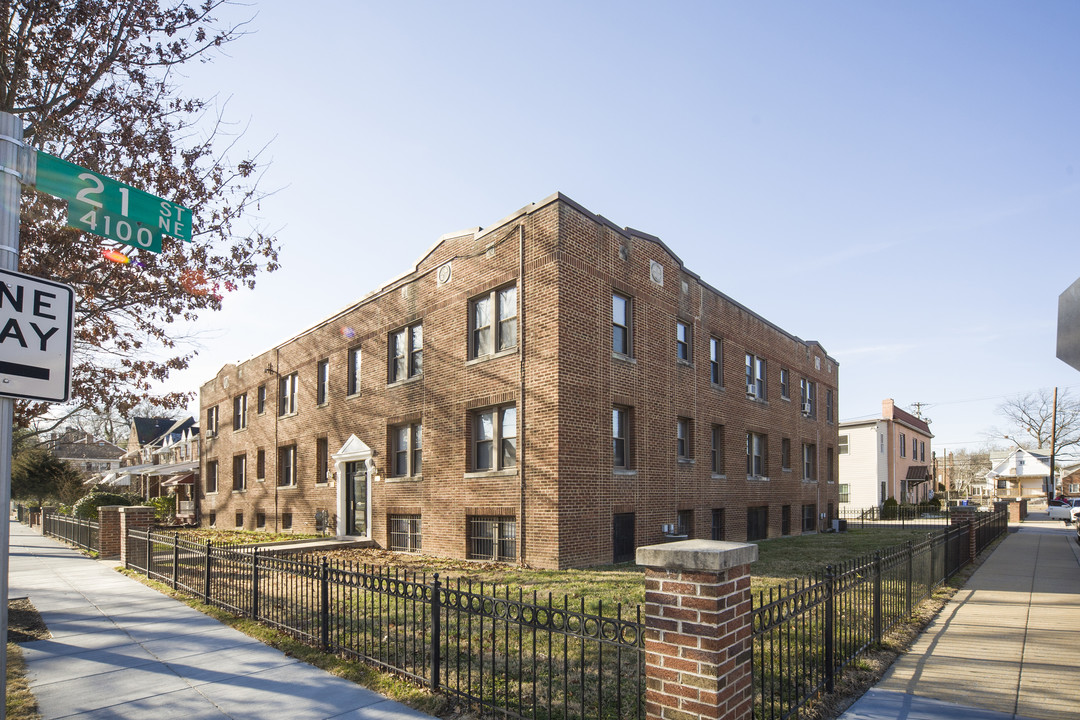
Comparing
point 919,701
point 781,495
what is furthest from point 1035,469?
point 919,701

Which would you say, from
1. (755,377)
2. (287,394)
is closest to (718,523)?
(755,377)

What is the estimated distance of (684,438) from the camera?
20344 mm

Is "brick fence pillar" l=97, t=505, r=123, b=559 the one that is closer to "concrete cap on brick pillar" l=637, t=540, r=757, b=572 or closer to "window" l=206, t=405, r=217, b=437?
"concrete cap on brick pillar" l=637, t=540, r=757, b=572

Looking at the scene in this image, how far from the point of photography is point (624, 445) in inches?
688

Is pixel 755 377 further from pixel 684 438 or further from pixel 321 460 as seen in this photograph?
pixel 321 460

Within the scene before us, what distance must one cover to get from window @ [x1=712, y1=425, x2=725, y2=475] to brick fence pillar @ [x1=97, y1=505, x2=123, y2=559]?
16.9m

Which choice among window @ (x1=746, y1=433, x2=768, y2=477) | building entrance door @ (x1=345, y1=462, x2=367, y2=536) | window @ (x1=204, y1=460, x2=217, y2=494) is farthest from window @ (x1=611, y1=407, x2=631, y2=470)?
window @ (x1=204, y1=460, x2=217, y2=494)

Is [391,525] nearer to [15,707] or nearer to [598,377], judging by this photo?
[598,377]

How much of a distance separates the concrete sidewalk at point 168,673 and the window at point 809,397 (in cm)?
2623

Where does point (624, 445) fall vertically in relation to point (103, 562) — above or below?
above

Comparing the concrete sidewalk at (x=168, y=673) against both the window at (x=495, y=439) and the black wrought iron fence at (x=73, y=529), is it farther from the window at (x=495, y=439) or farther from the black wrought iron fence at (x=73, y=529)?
the black wrought iron fence at (x=73, y=529)

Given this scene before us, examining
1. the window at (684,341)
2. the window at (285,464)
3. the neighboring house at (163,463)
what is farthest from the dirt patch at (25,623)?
the neighboring house at (163,463)

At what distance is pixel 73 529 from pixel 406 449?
11.7 m

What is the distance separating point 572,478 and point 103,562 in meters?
11.8
